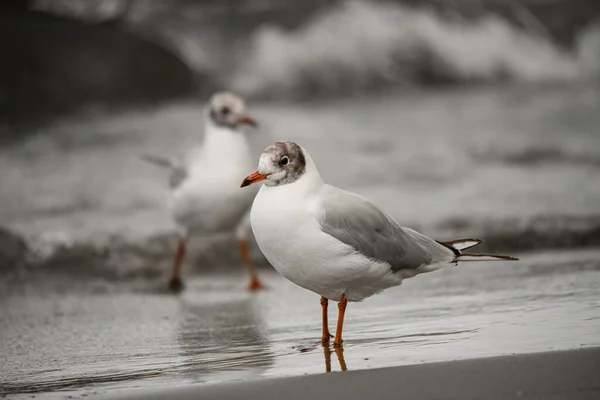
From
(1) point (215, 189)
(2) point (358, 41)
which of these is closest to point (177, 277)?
(1) point (215, 189)

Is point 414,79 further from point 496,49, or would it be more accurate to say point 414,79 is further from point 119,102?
point 119,102

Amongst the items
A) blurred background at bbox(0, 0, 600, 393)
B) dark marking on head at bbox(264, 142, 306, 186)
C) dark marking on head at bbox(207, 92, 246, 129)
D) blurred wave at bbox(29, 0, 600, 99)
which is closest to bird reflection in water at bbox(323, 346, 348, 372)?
dark marking on head at bbox(264, 142, 306, 186)

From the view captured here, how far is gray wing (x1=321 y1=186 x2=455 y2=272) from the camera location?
3576 millimetres

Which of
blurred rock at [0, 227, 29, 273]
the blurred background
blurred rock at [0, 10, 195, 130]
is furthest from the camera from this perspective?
blurred rock at [0, 10, 195, 130]

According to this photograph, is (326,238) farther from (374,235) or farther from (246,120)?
(246,120)

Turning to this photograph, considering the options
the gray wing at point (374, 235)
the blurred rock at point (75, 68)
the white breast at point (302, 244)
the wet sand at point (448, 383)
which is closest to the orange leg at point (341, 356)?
the wet sand at point (448, 383)

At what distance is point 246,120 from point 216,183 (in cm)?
51

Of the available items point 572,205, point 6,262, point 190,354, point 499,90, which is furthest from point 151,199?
point 190,354

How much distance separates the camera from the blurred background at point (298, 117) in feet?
26.0

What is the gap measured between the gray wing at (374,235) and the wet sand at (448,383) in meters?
0.77

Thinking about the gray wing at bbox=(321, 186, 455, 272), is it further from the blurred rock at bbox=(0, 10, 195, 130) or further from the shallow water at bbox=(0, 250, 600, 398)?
the blurred rock at bbox=(0, 10, 195, 130)

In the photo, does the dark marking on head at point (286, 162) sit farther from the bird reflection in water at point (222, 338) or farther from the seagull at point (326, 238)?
the bird reflection in water at point (222, 338)

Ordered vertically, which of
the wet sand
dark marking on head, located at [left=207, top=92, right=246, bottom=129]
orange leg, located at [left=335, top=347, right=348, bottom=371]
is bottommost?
the wet sand

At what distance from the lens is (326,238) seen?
3.50m
